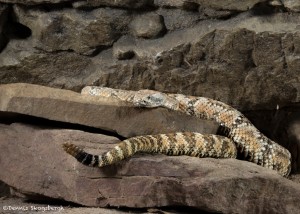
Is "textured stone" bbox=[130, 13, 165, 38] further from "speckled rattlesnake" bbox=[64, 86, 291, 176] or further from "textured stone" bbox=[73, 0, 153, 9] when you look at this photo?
"speckled rattlesnake" bbox=[64, 86, 291, 176]

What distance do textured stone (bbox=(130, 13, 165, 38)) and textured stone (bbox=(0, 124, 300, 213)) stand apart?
4.27 feet

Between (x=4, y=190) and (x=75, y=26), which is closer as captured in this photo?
(x=75, y=26)

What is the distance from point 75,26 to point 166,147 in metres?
1.67

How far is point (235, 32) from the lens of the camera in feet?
19.6

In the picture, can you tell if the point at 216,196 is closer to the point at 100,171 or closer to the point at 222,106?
the point at 100,171

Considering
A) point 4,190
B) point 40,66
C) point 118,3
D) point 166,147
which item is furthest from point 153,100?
point 4,190

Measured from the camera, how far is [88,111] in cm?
529

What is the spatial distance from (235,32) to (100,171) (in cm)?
192

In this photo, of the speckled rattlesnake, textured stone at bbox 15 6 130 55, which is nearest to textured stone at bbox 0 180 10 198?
the speckled rattlesnake

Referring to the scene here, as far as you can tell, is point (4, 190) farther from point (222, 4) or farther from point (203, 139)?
point (222, 4)

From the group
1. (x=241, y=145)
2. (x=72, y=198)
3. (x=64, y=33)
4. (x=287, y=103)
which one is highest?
(x=64, y=33)

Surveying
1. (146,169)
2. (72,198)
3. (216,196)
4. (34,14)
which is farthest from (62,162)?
(34,14)

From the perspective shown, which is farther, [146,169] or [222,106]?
[222,106]

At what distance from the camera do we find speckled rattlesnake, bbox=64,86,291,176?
5175mm
